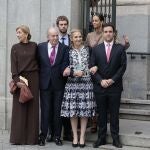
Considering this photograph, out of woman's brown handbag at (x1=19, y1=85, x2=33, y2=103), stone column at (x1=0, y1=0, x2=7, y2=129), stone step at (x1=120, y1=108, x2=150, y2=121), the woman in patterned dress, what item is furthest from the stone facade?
stone step at (x1=120, y1=108, x2=150, y2=121)

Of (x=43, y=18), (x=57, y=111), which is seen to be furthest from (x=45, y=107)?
(x=43, y=18)

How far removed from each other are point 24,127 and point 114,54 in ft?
6.54

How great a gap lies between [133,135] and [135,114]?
6.09 ft

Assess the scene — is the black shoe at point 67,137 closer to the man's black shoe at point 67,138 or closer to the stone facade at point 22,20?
the man's black shoe at point 67,138

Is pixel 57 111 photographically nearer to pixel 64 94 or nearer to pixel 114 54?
pixel 64 94

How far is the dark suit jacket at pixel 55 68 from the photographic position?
29.9 feet

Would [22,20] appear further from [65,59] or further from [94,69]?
[94,69]

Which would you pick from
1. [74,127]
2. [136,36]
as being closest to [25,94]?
[74,127]

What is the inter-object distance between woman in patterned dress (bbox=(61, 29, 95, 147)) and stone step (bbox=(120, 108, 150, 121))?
6.91ft

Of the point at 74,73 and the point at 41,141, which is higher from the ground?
the point at 74,73

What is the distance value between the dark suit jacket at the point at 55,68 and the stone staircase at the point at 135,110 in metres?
2.31

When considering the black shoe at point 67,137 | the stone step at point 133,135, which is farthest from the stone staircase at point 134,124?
the black shoe at point 67,137

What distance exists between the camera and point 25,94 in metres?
9.01

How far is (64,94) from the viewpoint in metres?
9.12
